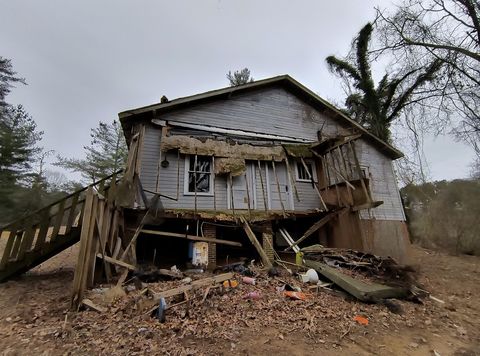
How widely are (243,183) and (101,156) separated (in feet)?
71.4

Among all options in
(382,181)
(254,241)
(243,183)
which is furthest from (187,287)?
(382,181)

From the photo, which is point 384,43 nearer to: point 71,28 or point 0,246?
point 71,28

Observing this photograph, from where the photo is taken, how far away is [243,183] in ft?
34.4

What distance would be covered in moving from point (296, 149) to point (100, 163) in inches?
863

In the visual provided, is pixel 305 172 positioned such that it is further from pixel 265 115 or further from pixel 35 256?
pixel 35 256

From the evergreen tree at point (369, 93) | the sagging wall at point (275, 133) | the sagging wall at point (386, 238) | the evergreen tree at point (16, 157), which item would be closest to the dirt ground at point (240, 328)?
the sagging wall at point (386, 238)

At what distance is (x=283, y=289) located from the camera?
5906 mm

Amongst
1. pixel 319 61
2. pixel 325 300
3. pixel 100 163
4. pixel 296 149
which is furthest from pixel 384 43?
pixel 100 163

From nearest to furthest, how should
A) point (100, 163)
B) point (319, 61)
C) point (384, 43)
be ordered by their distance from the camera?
point (384, 43) → point (319, 61) → point (100, 163)

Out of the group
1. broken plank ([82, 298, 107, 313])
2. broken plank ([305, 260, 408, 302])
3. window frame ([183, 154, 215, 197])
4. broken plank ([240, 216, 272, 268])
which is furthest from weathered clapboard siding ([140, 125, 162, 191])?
broken plank ([305, 260, 408, 302])

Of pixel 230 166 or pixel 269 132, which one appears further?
pixel 269 132

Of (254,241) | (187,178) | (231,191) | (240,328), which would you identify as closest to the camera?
(240,328)

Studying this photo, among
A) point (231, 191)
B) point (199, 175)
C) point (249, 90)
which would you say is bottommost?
point (231, 191)

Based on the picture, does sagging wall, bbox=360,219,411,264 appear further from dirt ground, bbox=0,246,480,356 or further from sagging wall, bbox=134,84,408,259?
dirt ground, bbox=0,246,480,356
